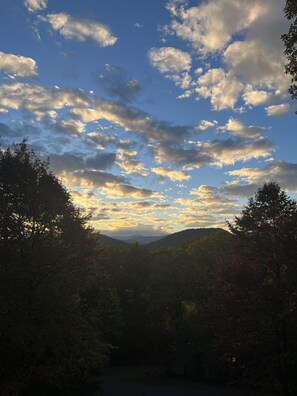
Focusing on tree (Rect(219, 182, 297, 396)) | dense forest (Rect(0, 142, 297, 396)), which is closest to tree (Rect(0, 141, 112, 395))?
dense forest (Rect(0, 142, 297, 396))

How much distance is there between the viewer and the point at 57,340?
60.5 ft

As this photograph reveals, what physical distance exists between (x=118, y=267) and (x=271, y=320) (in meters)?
47.0

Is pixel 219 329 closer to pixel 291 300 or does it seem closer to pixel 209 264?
pixel 291 300

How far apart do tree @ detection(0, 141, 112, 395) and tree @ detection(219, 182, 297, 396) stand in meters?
7.82

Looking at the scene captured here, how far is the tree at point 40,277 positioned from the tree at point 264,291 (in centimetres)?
782

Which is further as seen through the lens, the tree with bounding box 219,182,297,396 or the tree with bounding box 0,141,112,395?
the tree with bounding box 219,182,297,396

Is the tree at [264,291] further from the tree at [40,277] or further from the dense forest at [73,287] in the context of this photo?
the tree at [40,277]

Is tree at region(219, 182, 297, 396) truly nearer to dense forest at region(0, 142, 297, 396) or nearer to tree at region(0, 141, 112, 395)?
dense forest at region(0, 142, 297, 396)

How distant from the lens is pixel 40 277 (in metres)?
19.8

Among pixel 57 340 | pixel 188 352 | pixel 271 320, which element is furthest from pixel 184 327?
pixel 57 340

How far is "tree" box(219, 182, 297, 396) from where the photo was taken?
21.0 meters

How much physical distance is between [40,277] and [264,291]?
11.8 m

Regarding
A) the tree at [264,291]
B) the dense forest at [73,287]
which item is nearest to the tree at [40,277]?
the dense forest at [73,287]

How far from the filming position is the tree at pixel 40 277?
1814 cm
